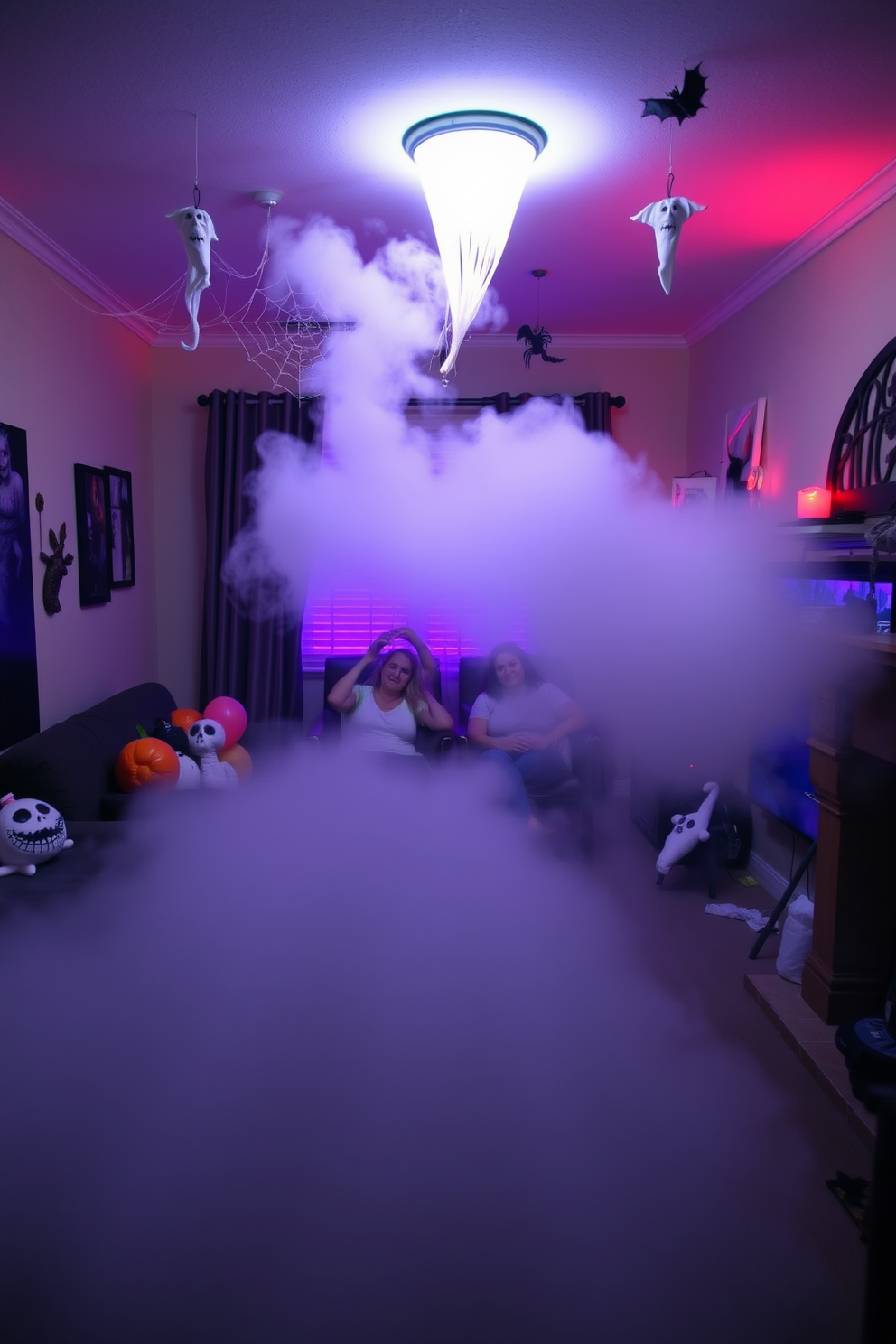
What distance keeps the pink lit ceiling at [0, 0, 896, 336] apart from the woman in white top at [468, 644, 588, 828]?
1728 millimetres

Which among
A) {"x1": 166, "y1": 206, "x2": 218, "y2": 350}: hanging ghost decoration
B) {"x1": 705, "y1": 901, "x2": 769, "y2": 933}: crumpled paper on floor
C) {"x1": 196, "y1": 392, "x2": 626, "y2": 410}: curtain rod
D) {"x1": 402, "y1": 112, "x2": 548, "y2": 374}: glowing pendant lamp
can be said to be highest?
{"x1": 402, "y1": 112, "x2": 548, "y2": 374}: glowing pendant lamp

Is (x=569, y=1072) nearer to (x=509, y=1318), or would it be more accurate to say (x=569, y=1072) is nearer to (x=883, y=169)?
(x=509, y=1318)

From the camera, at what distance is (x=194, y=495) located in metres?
4.88

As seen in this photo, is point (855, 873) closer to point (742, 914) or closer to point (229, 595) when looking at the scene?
point (742, 914)

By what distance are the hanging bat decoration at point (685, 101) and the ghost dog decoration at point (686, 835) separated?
8.06 ft

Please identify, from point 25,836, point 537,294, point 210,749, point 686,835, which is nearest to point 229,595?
point 210,749

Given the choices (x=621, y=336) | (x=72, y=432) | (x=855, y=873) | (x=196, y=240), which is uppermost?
(x=621, y=336)

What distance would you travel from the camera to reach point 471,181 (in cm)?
244

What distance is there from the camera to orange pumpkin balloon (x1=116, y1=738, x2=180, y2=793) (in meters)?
3.19

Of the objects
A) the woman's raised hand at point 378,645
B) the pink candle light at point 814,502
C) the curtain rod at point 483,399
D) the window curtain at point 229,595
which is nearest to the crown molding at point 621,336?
the curtain rod at point 483,399

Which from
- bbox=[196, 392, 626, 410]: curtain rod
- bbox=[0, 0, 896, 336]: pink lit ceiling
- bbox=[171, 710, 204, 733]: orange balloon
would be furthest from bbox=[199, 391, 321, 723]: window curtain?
bbox=[0, 0, 896, 336]: pink lit ceiling

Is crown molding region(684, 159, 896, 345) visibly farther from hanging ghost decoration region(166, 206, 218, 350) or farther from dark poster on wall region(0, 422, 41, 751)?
dark poster on wall region(0, 422, 41, 751)

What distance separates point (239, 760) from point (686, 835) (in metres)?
1.89

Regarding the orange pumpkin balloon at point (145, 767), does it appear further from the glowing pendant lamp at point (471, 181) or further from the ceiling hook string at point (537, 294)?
the ceiling hook string at point (537, 294)
